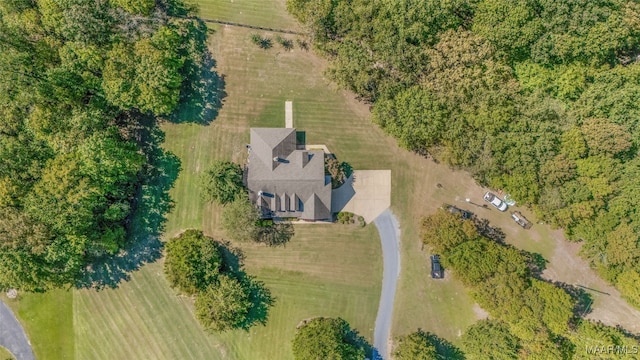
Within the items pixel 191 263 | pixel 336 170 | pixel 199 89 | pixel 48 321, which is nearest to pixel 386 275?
pixel 336 170

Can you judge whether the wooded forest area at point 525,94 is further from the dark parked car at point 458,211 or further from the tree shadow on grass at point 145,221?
the tree shadow on grass at point 145,221

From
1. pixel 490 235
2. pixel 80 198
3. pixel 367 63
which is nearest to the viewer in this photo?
pixel 80 198

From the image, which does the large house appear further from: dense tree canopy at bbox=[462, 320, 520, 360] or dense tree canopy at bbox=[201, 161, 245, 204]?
dense tree canopy at bbox=[462, 320, 520, 360]

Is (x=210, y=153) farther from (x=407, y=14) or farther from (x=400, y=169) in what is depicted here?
(x=407, y=14)

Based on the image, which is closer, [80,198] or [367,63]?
[80,198]

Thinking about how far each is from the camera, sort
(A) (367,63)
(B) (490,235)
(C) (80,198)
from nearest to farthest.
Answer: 1. (C) (80,198)
2. (A) (367,63)
3. (B) (490,235)

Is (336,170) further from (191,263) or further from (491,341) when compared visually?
(491,341)

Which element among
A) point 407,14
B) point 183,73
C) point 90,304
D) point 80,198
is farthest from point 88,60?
point 407,14

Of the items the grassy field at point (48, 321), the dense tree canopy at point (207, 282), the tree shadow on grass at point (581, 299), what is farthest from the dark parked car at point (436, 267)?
the grassy field at point (48, 321)
